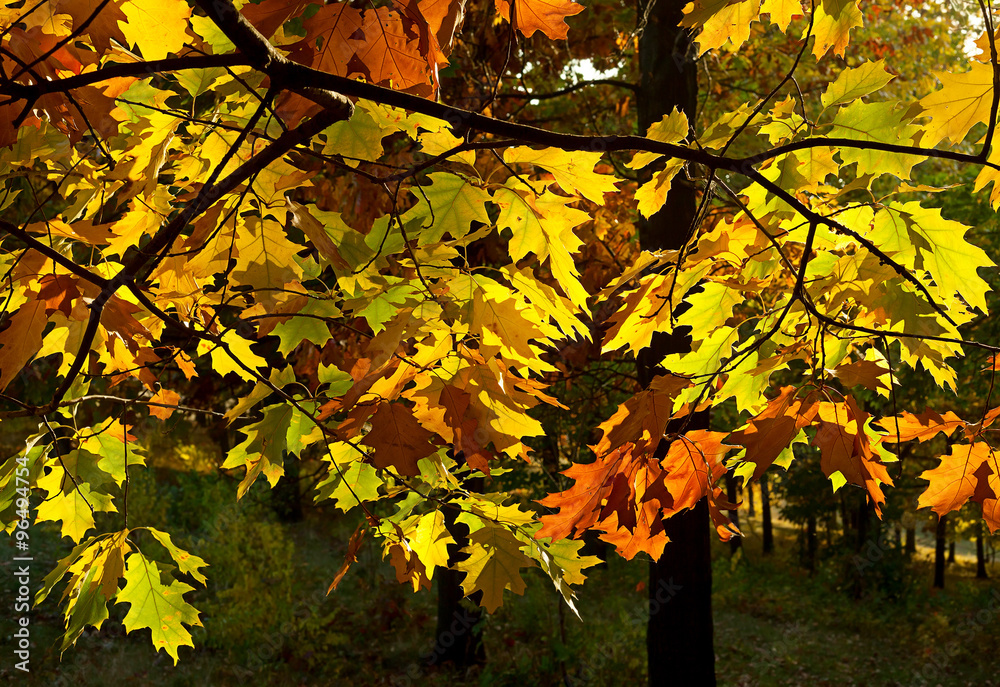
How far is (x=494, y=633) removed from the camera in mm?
7941

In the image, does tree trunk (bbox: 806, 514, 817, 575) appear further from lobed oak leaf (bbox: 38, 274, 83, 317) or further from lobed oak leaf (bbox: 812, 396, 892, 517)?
lobed oak leaf (bbox: 38, 274, 83, 317)

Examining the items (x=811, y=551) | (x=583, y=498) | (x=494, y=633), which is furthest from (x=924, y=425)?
(x=811, y=551)

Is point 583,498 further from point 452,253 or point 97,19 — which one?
point 97,19

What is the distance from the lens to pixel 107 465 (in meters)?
2.39

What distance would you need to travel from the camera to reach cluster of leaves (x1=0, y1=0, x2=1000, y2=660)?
1.32 meters

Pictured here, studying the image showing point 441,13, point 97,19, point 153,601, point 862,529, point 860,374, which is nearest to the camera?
point 97,19

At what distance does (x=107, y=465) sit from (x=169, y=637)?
0.61 m

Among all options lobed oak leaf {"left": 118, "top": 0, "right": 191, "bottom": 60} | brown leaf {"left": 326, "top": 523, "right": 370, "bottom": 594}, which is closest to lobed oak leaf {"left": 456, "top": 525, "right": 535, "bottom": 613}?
brown leaf {"left": 326, "top": 523, "right": 370, "bottom": 594}

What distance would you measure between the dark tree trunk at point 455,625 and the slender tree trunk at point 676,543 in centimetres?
273

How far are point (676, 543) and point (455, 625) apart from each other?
378 centimetres

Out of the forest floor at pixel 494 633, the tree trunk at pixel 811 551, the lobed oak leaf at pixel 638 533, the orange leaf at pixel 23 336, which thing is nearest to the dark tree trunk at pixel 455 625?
the forest floor at pixel 494 633

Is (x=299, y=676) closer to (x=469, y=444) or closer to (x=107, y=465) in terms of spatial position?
(x=107, y=465)

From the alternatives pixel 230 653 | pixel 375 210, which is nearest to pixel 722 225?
pixel 375 210

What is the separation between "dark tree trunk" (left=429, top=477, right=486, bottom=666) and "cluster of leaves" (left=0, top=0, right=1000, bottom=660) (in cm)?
506
